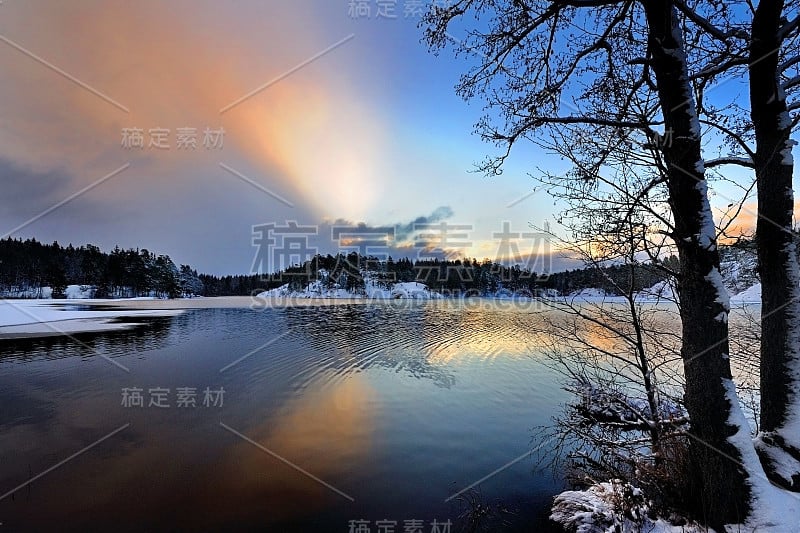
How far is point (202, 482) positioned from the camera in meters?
6.98

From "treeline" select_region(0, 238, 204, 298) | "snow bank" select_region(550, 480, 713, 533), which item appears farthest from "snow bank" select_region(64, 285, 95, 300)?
"snow bank" select_region(550, 480, 713, 533)

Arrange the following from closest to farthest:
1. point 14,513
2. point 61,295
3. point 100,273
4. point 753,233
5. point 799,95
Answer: point 753,233 < point 799,95 < point 14,513 < point 61,295 < point 100,273

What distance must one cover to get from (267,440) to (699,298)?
28.5 feet

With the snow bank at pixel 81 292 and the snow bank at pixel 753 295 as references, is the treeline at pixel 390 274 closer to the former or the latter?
the snow bank at pixel 81 292

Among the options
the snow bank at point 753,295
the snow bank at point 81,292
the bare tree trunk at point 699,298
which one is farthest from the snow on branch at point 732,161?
the snow bank at point 81,292

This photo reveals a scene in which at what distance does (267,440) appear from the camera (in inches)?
351

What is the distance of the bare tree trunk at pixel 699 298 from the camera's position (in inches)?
120

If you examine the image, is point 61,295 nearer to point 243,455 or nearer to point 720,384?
point 243,455

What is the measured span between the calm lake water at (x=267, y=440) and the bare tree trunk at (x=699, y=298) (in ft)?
11.6

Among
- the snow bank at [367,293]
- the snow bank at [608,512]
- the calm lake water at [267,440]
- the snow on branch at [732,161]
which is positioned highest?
the snow on branch at [732,161]

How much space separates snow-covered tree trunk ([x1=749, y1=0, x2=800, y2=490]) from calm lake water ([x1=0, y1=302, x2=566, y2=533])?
3.70 meters

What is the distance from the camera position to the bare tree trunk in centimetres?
306

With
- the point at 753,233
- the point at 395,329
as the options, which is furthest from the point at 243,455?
the point at 395,329

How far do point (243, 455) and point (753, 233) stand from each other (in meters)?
8.94
